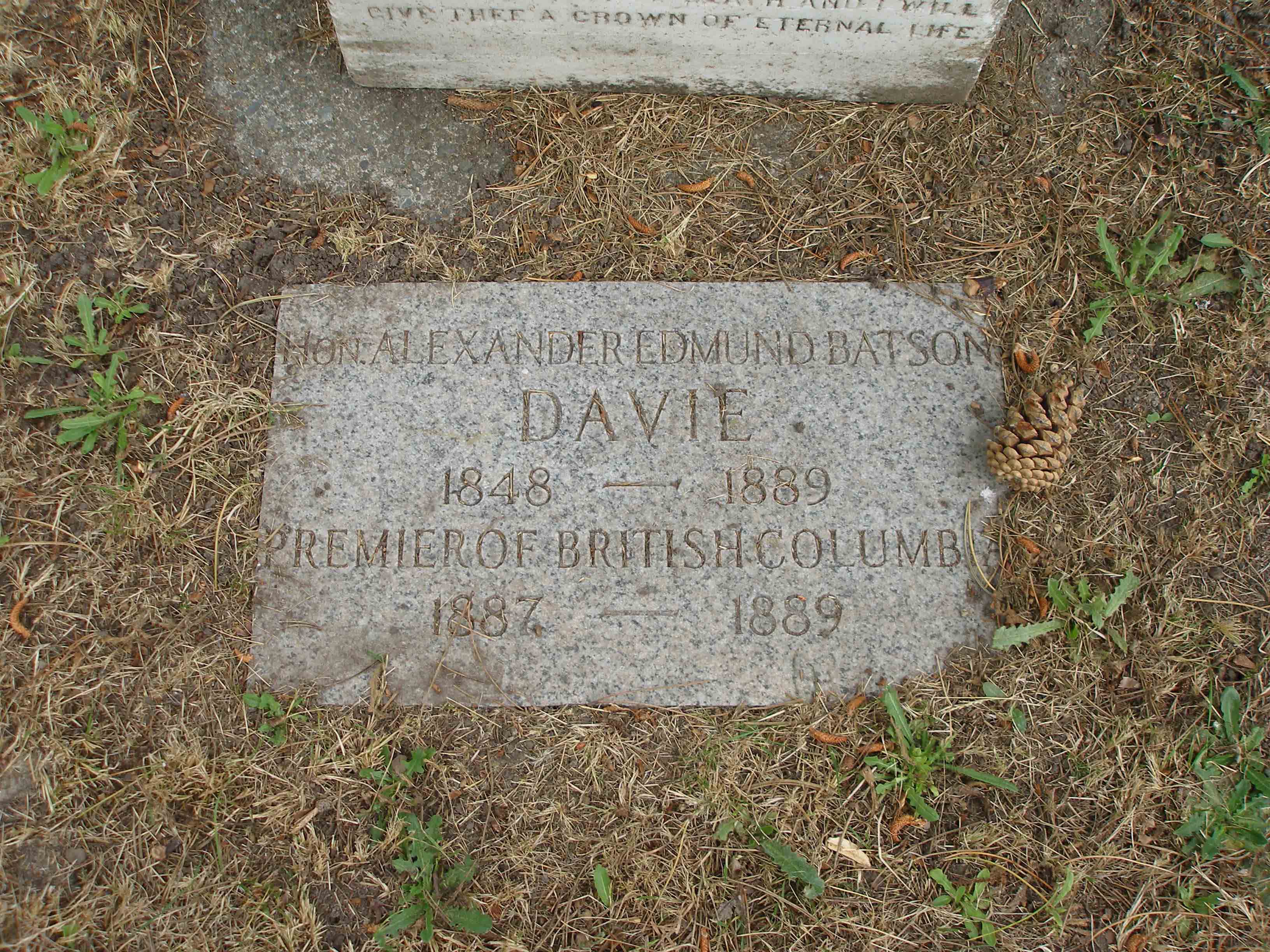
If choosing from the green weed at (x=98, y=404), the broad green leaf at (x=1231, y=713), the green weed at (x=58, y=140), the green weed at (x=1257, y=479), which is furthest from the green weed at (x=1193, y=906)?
the green weed at (x=58, y=140)

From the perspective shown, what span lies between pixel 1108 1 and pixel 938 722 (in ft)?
7.06

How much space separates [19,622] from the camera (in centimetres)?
203

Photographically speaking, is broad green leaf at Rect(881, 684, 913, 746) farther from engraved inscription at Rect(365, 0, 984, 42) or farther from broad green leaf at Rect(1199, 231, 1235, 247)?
engraved inscription at Rect(365, 0, 984, 42)

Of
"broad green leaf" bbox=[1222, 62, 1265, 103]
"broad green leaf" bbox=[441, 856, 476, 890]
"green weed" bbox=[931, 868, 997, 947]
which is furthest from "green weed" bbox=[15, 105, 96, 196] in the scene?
"broad green leaf" bbox=[1222, 62, 1265, 103]

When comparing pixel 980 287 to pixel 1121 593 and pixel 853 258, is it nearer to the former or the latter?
pixel 853 258

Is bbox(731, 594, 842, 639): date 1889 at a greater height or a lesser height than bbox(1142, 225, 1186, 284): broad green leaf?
lesser

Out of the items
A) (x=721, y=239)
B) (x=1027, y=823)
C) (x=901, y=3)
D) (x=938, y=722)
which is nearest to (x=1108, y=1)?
(x=901, y=3)

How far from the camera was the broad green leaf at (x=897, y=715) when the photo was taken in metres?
1.96

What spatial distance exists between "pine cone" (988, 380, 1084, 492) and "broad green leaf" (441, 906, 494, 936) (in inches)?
64.0

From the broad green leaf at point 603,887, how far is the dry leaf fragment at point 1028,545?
1.30 meters

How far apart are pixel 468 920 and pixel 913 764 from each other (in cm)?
111

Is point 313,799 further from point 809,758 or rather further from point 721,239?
point 721,239

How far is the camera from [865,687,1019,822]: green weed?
196 centimetres

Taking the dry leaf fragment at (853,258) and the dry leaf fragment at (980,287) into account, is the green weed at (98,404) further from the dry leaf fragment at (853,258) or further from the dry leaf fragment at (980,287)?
the dry leaf fragment at (980,287)
